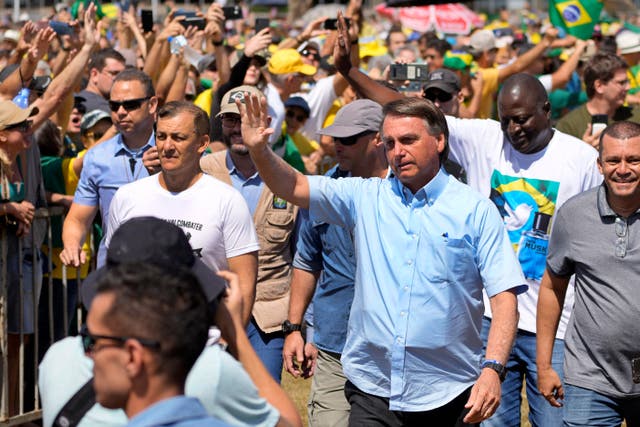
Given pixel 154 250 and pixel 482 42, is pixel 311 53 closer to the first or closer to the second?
pixel 482 42

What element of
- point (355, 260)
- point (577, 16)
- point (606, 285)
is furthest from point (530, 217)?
point (577, 16)

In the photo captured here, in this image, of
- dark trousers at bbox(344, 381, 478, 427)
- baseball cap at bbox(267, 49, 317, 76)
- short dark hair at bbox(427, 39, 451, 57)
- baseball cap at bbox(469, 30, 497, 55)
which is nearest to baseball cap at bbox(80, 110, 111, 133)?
baseball cap at bbox(267, 49, 317, 76)

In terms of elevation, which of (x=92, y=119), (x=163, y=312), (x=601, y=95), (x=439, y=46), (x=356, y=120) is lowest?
(x=439, y=46)

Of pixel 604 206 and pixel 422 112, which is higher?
pixel 422 112

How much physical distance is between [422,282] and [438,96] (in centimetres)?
374

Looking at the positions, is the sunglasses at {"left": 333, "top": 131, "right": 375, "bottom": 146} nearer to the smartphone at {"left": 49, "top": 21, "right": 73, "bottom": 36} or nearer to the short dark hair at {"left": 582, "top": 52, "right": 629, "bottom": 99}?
the short dark hair at {"left": 582, "top": 52, "right": 629, "bottom": 99}

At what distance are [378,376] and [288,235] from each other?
5.89ft

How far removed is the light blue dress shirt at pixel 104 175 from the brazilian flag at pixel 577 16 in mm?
8017

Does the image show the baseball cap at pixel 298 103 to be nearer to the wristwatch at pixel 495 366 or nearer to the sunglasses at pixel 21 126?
the sunglasses at pixel 21 126

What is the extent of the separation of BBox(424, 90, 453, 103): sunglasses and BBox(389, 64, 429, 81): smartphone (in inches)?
30.4

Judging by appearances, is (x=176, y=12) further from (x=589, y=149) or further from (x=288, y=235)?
(x=589, y=149)

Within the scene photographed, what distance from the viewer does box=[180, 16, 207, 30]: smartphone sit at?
1048cm

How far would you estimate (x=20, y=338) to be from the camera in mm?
7289

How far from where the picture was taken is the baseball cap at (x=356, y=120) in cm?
608
